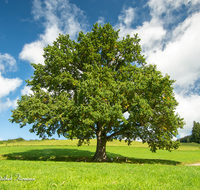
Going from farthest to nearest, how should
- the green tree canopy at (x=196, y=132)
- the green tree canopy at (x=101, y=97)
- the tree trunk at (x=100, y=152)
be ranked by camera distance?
the green tree canopy at (x=196, y=132)
the tree trunk at (x=100, y=152)
the green tree canopy at (x=101, y=97)

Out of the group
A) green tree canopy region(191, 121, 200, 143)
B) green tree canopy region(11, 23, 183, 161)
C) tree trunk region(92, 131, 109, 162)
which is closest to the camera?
green tree canopy region(11, 23, 183, 161)

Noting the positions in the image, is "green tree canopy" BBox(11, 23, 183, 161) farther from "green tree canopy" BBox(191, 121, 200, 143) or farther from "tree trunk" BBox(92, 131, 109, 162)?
"green tree canopy" BBox(191, 121, 200, 143)

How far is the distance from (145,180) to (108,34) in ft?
71.6

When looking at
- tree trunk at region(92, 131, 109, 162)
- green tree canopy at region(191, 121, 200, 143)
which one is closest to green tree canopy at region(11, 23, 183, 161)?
tree trunk at region(92, 131, 109, 162)

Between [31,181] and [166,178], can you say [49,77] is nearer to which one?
[31,181]

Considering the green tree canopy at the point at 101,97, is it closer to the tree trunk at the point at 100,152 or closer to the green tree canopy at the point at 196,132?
the tree trunk at the point at 100,152

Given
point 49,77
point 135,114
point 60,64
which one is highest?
point 60,64

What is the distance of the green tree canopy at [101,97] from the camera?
695 inches

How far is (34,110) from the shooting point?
60.8 feet

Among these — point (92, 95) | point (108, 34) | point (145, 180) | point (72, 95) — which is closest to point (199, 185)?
point (145, 180)

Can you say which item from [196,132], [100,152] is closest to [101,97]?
[100,152]

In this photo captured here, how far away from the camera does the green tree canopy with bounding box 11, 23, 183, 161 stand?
17.7 meters

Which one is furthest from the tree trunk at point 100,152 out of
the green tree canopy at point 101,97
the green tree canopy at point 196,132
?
the green tree canopy at point 196,132

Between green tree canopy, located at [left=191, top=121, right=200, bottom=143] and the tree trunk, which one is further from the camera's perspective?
green tree canopy, located at [left=191, top=121, right=200, bottom=143]
